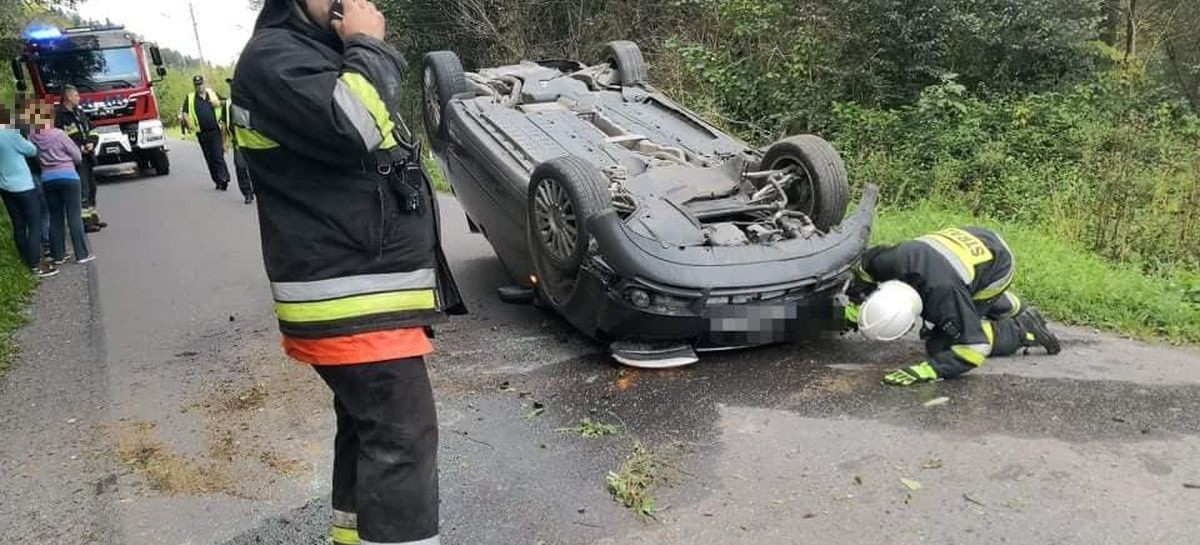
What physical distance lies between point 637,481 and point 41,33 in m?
14.5

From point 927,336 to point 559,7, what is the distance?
1151 centimetres

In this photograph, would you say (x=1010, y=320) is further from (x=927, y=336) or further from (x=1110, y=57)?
(x=1110, y=57)

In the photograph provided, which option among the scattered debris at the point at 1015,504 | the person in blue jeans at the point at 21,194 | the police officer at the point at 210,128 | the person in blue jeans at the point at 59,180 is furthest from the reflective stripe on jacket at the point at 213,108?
the scattered debris at the point at 1015,504

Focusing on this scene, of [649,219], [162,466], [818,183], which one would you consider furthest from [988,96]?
[162,466]

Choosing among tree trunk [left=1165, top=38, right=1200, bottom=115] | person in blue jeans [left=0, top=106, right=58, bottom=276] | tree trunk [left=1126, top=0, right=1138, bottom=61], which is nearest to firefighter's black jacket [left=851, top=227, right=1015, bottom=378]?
person in blue jeans [left=0, top=106, right=58, bottom=276]

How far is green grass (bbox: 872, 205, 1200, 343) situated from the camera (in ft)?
15.0

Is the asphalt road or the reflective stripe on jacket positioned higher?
the reflective stripe on jacket

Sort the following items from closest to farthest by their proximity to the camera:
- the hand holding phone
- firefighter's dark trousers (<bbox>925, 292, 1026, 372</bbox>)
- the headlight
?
the hand holding phone < firefighter's dark trousers (<bbox>925, 292, 1026, 372</bbox>) < the headlight

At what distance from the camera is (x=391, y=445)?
2107mm

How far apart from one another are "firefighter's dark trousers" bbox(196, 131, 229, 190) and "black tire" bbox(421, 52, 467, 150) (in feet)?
22.0

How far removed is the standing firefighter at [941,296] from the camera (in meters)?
3.83

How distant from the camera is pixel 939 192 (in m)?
7.49

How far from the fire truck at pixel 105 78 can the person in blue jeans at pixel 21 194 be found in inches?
280

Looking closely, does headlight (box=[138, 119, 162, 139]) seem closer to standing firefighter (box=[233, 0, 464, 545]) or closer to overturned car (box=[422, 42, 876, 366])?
overturned car (box=[422, 42, 876, 366])
